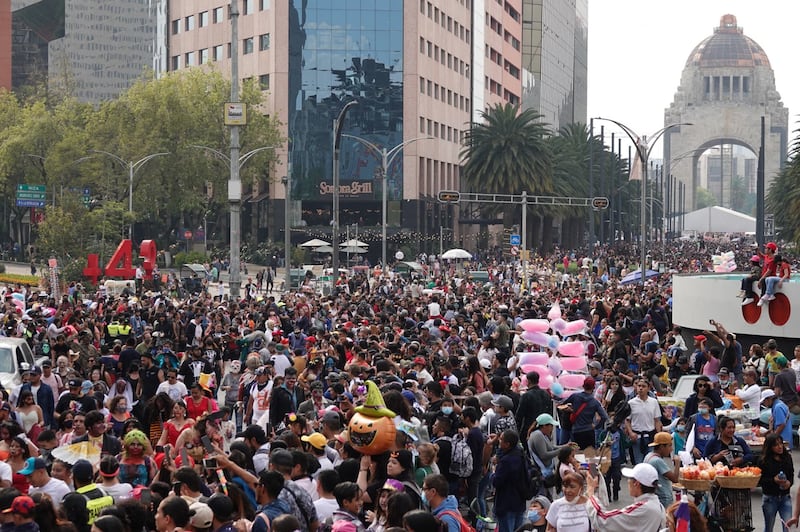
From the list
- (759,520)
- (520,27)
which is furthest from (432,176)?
(759,520)

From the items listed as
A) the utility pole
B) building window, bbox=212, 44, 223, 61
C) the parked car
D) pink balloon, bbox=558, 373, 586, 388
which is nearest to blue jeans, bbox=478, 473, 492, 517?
pink balloon, bbox=558, 373, 586, 388

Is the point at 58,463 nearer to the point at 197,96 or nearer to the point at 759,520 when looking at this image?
the point at 759,520

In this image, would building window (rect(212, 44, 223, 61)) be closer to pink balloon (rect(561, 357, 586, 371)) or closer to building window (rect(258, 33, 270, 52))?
building window (rect(258, 33, 270, 52))

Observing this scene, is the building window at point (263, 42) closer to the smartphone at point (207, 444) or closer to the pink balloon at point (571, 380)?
the pink balloon at point (571, 380)

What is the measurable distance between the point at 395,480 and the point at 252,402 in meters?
7.24

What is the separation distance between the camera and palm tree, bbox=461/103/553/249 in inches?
3413

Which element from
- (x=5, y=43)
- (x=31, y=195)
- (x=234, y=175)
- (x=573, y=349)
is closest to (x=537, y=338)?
(x=573, y=349)

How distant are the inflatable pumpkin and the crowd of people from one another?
6cm

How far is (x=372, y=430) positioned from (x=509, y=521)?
240 centimetres

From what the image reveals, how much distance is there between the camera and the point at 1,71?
121m

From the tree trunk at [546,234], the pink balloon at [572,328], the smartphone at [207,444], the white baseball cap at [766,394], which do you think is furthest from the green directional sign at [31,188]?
the smartphone at [207,444]

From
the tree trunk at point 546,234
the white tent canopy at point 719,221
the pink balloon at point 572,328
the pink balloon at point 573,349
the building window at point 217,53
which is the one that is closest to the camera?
the pink balloon at point 573,349

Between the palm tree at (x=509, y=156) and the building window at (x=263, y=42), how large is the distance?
613 inches

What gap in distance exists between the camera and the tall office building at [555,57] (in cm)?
14012
